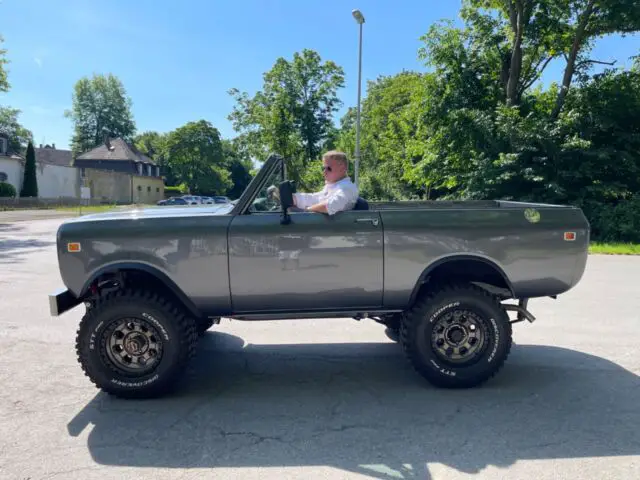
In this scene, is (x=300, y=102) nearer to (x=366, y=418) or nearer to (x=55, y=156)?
(x=366, y=418)

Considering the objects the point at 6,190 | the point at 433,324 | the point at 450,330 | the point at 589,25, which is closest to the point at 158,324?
the point at 433,324

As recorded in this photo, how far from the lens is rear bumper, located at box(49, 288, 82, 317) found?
138 inches

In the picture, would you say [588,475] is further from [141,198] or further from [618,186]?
[141,198]

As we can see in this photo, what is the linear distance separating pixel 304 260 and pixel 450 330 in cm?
134

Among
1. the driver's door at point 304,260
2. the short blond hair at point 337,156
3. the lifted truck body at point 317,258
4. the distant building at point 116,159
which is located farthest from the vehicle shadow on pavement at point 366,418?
the distant building at point 116,159

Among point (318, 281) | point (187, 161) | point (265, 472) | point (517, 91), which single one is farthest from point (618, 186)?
point (187, 161)

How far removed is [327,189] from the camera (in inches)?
160

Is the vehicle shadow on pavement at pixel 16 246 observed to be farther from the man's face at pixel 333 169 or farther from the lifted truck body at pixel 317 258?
the man's face at pixel 333 169

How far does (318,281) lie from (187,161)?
6936 centimetres

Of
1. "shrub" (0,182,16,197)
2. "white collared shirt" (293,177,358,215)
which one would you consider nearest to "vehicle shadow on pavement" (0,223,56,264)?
"white collared shirt" (293,177,358,215)

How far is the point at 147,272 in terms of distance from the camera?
3.60m

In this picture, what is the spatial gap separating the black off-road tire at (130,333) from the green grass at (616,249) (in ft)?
44.2

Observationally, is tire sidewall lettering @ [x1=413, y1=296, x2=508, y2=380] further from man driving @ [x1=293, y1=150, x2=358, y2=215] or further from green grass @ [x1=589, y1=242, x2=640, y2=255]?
green grass @ [x1=589, y1=242, x2=640, y2=255]

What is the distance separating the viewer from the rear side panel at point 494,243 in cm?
367
